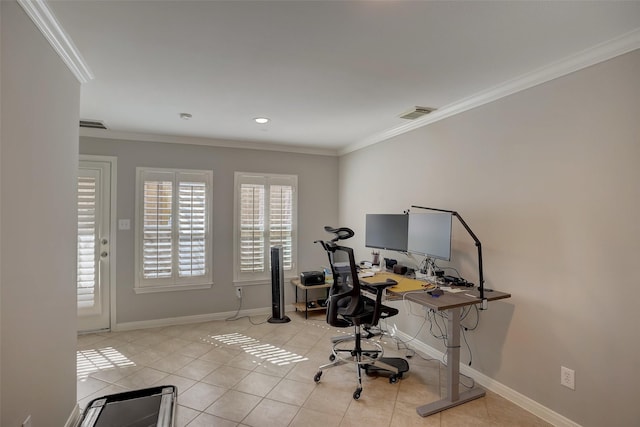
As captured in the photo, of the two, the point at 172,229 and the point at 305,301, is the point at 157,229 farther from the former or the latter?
the point at 305,301

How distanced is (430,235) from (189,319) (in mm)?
3322

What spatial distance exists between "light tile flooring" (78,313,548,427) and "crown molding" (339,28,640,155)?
2.40m

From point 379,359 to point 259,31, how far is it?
2.80 m

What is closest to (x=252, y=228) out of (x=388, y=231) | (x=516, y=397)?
(x=388, y=231)

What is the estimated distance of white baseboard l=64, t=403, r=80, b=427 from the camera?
2.13 m

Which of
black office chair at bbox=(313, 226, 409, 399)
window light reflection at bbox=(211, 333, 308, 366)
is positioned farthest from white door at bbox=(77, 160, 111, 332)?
black office chair at bbox=(313, 226, 409, 399)

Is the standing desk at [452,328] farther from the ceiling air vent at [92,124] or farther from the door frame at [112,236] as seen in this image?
the ceiling air vent at [92,124]

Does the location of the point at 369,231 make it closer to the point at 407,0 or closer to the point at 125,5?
the point at 407,0

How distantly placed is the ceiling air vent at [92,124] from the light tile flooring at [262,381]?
2458 mm

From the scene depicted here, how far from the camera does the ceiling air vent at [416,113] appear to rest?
10.2 ft

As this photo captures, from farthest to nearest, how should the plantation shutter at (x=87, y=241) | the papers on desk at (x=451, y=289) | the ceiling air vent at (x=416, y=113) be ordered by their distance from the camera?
the plantation shutter at (x=87, y=241) → the ceiling air vent at (x=416, y=113) → the papers on desk at (x=451, y=289)

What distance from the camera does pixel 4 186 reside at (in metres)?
1.38

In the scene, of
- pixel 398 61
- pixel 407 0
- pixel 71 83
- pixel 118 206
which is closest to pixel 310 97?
pixel 398 61

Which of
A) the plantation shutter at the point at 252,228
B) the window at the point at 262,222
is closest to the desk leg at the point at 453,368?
the window at the point at 262,222
